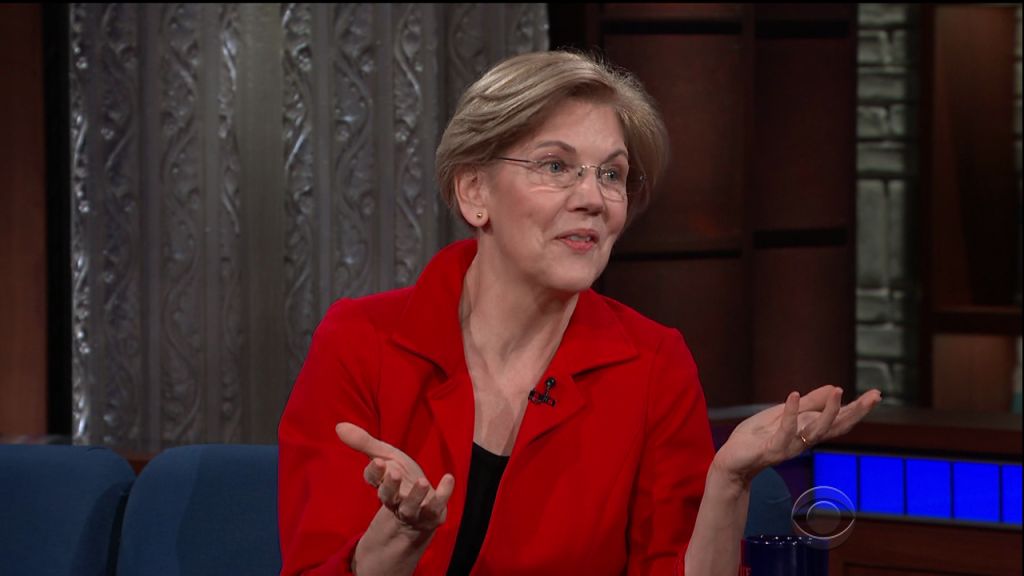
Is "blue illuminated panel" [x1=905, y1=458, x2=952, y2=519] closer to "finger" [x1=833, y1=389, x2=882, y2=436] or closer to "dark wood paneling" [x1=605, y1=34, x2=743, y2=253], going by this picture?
"finger" [x1=833, y1=389, x2=882, y2=436]

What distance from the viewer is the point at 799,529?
1.42m

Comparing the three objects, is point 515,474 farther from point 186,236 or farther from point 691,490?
point 186,236

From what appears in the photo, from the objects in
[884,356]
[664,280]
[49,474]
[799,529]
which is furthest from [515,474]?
[884,356]

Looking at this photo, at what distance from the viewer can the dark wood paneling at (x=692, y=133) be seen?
3.12 metres

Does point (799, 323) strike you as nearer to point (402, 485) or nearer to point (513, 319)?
point (513, 319)

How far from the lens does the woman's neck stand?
1733 mm

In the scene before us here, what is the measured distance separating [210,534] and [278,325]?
1426mm

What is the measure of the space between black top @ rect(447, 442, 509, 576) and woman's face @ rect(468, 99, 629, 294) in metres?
0.23

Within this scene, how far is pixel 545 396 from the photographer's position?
5.58 feet

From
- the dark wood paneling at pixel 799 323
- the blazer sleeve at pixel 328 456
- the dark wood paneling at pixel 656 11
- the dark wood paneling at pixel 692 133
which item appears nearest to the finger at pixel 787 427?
the blazer sleeve at pixel 328 456

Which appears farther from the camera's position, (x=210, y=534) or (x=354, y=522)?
(x=210, y=534)

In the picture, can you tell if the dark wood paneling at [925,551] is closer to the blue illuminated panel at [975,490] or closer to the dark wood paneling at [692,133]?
the blue illuminated panel at [975,490]

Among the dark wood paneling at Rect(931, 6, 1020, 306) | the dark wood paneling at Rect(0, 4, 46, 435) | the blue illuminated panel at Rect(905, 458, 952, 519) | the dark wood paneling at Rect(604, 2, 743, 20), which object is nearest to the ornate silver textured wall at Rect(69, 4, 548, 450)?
the dark wood paneling at Rect(0, 4, 46, 435)

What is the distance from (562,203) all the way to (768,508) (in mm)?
501
